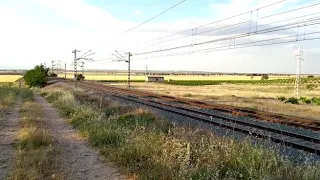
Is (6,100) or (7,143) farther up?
(7,143)

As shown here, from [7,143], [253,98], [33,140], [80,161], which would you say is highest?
[33,140]

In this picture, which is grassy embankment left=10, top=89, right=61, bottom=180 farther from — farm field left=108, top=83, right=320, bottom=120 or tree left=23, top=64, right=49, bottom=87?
tree left=23, top=64, right=49, bottom=87

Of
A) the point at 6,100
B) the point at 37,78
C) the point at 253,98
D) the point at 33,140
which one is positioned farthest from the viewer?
the point at 37,78

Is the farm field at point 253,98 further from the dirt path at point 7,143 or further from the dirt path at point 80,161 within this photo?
the dirt path at point 7,143

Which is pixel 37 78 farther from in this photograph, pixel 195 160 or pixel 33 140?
pixel 195 160

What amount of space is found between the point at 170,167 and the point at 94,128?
6.89 meters

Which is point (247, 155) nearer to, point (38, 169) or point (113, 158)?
point (113, 158)

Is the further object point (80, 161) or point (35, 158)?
point (80, 161)

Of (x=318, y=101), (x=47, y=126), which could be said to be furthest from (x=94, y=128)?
(x=318, y=101)

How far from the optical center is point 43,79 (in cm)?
8250

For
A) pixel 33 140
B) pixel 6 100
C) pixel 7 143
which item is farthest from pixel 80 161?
pixel 6 100

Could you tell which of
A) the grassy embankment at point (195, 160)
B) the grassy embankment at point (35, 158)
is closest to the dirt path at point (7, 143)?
the grassy embankment at point (35, 158)

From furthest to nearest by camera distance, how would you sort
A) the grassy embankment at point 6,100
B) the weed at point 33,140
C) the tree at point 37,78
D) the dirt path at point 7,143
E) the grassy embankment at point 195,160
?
the tree at point 37,78, the grassy embankment at point 6,100, the weed at point 33,140, the dirt path at point 7,143, the grassy embankment at point 195,160

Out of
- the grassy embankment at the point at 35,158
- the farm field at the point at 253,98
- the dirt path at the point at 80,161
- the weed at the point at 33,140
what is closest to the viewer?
the grassy embankment at the point at 35,158
